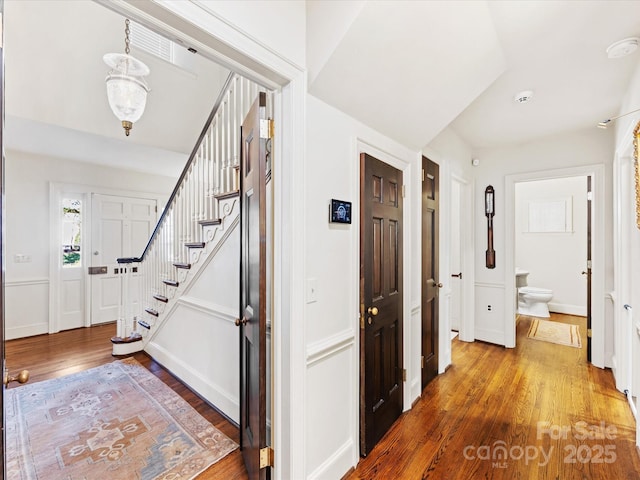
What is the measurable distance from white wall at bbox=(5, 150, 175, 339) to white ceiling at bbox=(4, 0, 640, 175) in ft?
1.07

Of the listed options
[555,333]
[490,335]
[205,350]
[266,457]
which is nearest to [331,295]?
[266,457]

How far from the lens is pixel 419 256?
8.48 feet

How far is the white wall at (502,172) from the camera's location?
331 cm

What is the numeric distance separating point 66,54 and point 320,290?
3.50 metres

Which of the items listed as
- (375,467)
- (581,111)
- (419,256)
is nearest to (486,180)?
(581,111)

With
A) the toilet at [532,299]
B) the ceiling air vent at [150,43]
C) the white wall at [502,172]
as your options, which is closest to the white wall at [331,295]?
the white wall at [502,172]

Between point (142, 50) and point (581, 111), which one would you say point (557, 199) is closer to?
point (581, 111)

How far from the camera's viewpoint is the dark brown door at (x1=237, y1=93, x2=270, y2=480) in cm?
148

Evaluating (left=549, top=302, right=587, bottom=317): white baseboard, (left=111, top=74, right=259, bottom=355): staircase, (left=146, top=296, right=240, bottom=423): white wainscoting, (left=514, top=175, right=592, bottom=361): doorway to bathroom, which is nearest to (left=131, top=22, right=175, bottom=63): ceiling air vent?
(left=111, top=74, right=259, bottom=355): staircase

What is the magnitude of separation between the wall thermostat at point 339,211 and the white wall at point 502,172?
2968 millimetres

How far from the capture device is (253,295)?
164 cm

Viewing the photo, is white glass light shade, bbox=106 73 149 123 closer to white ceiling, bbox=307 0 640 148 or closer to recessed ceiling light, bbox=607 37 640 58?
white ceiling, bbox=307 0 640 148

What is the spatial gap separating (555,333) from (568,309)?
4.65ft

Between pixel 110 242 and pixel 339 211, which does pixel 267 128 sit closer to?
pixel 339 211
